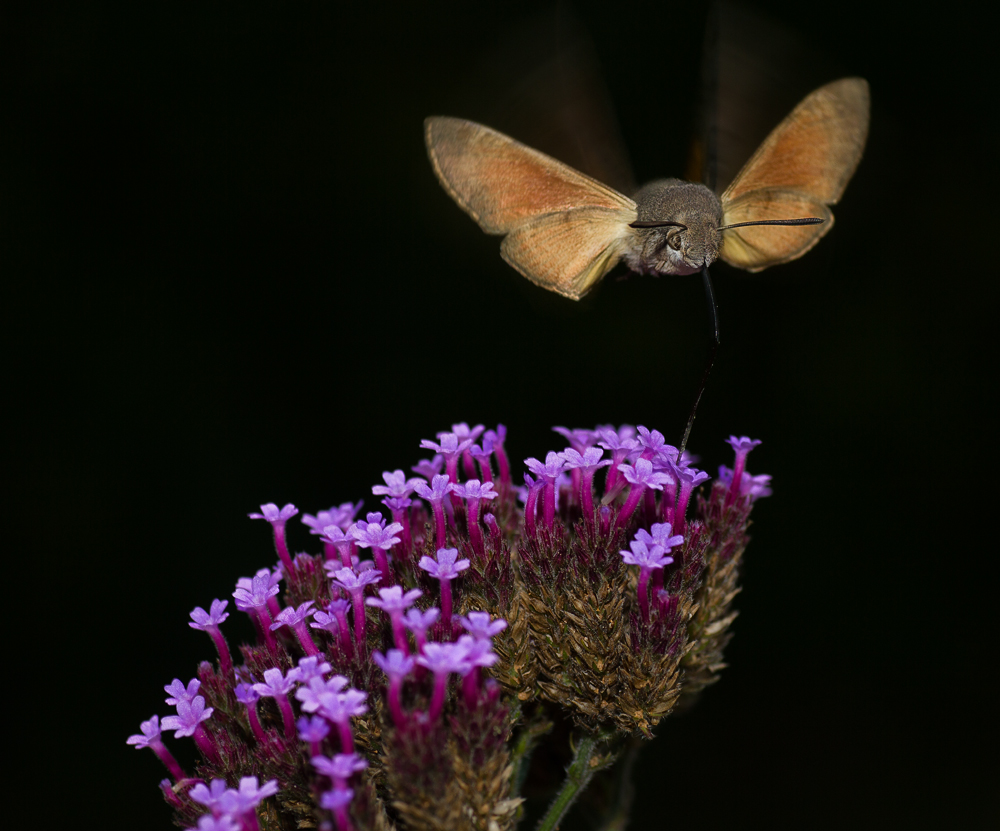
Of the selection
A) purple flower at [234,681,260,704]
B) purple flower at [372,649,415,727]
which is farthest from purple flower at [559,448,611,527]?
purple flower at [234,681,260,704]

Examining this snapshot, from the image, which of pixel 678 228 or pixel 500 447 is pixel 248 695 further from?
pixel 678 228

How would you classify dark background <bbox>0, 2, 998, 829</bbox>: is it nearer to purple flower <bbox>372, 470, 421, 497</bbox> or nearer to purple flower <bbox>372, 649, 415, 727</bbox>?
purple flower <bbox>372, 470, 421, 497</bbox>

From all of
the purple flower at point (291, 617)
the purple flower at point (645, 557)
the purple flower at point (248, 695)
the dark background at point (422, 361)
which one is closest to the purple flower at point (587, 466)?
the purple flower at point (645, 557)

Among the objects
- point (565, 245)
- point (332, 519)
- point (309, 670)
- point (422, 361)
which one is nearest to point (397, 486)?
point (332, 519)

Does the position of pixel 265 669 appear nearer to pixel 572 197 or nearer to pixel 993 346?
pixel 572 197

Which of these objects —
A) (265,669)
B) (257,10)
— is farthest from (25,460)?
(265,669)

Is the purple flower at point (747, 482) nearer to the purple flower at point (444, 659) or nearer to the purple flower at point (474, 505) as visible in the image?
the purple flower at point (474, 505)
